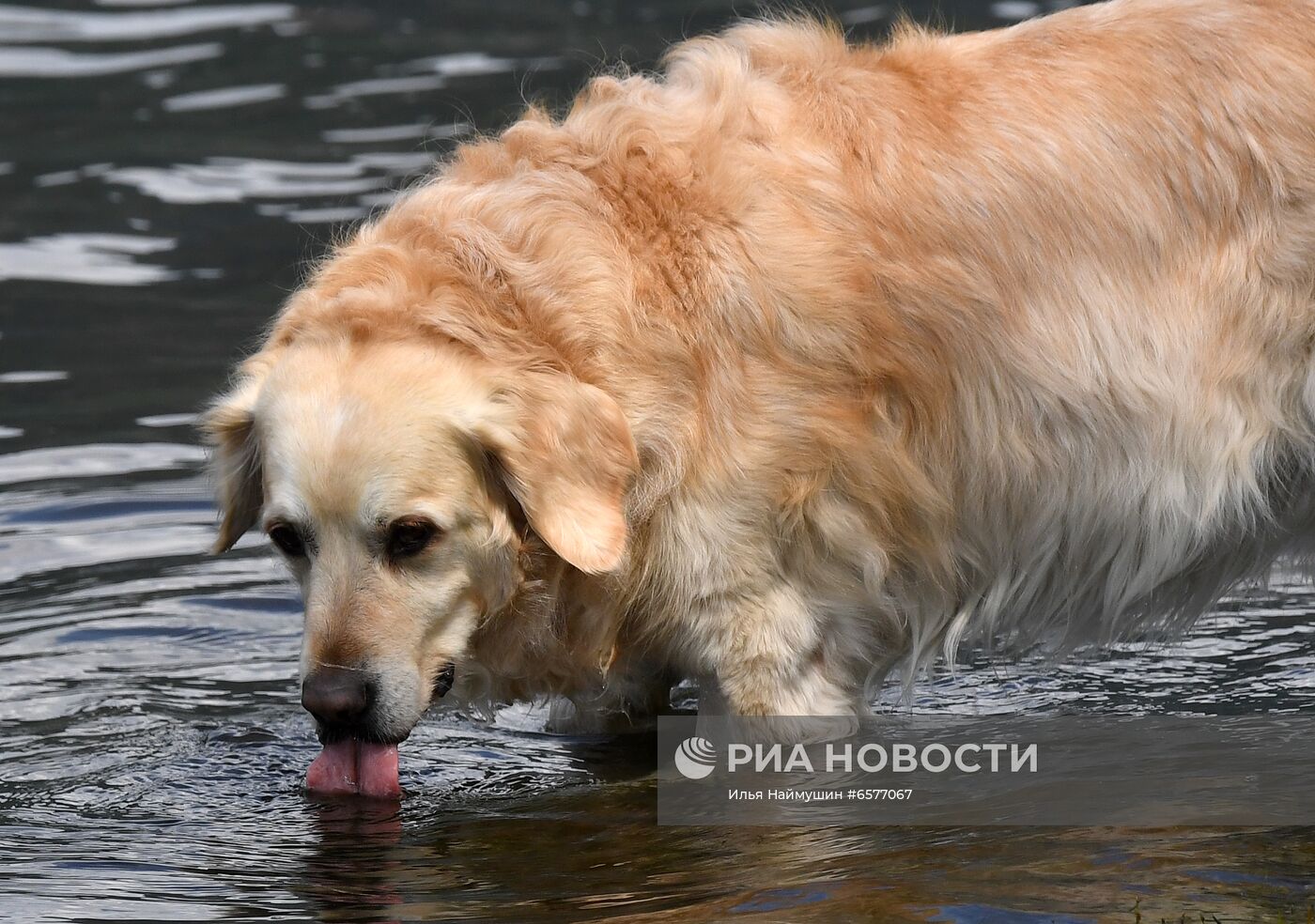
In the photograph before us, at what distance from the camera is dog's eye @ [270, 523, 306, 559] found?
481 cm

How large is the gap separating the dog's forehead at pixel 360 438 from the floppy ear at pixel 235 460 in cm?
31

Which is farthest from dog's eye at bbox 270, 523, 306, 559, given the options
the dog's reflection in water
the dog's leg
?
the dog's leg

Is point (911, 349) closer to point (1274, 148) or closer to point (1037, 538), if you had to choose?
point (1037, 538)

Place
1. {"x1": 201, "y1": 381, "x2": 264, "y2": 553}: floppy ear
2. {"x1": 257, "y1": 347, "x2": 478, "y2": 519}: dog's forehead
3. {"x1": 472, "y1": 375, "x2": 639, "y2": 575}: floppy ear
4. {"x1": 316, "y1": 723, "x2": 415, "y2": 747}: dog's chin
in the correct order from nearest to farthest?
1. {"x1": 257, "y1": 347, "x2": 478, "y2": 519}: dog's forehead
2. {"x1": 472, "y1": 375, "x2": 639, "y2": 575}: floppy ear
3. {"x1": 316, "y1": 723, "x2": 415, "y2": 747}: dog's chin
4. {"x1": 201, "y1": 381, "x2": 264, "y2": 553}: floppy ear

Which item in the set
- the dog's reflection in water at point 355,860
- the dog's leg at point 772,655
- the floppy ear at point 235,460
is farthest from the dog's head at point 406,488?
the dog's leg at point 772,655

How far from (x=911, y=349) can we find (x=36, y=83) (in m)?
10.4

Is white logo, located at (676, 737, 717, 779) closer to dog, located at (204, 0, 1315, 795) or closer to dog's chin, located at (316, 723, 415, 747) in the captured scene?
dog, located at (204, 0, 1315, 795)

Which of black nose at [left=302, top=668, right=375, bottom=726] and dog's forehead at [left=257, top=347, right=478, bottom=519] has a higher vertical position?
dog's forehead at [left=257, top=347, right=478, bottom=519]

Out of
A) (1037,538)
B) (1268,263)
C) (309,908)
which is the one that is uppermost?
(1268,263)

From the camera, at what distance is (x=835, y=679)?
17.4 ft

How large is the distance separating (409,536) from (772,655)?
1.10 metres

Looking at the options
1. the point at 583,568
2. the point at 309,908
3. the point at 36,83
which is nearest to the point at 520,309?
the point at 583,568

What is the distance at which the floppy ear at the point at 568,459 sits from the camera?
4.77m

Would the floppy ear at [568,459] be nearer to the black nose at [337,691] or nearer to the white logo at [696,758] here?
the black nose at [337,691]
